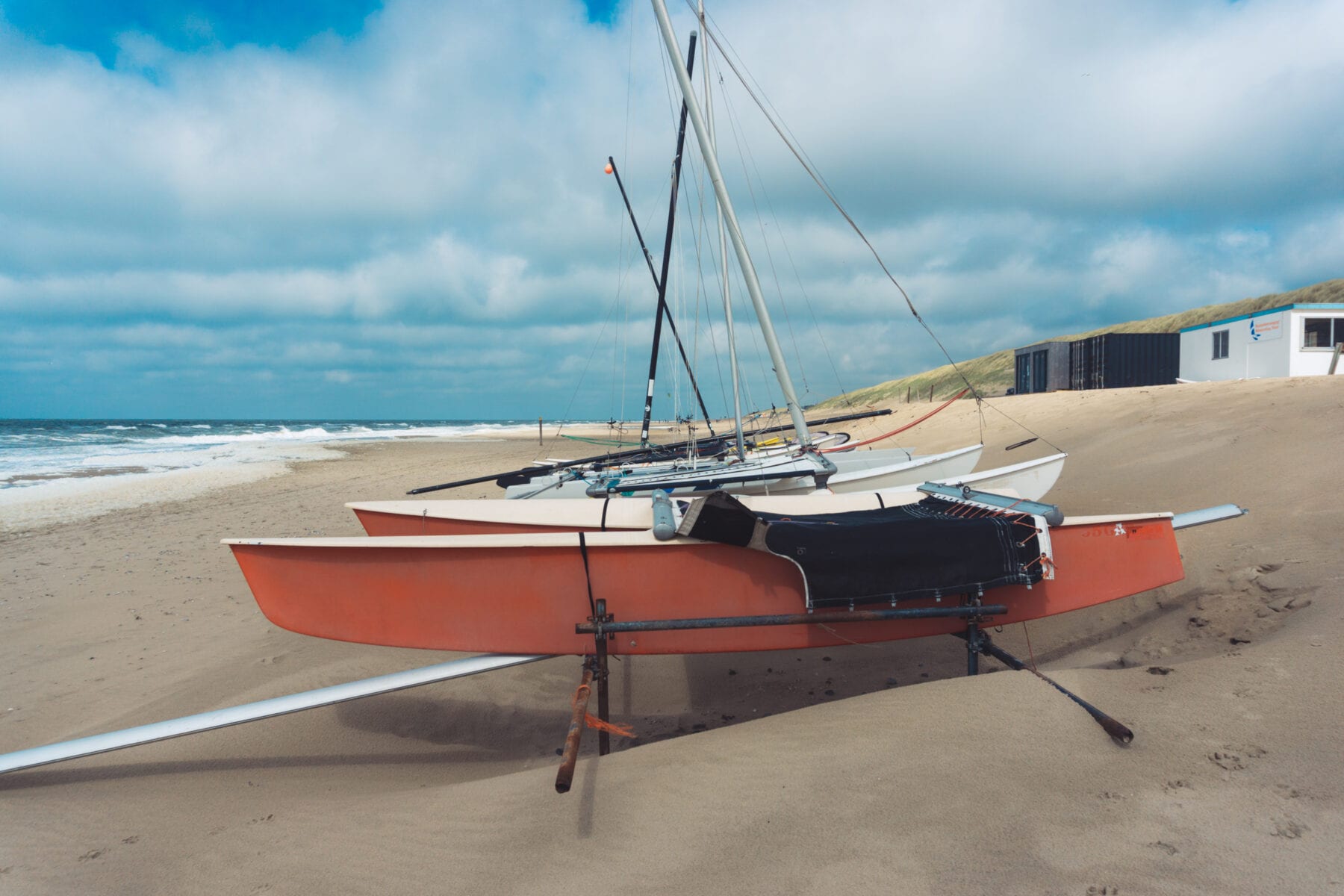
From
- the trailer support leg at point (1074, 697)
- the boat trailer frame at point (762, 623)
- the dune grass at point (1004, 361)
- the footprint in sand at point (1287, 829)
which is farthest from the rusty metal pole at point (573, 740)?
the dune grass at point (1004, 361)

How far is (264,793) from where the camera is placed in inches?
132

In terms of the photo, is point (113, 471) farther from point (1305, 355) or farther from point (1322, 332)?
point (1322, 332)

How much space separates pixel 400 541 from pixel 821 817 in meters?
2.53

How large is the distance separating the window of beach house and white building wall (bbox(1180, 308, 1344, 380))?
0.13 m

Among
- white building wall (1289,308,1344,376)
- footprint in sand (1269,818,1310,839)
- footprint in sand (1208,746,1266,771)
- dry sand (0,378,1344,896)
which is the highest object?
white building wall (1289,308,1344,376)

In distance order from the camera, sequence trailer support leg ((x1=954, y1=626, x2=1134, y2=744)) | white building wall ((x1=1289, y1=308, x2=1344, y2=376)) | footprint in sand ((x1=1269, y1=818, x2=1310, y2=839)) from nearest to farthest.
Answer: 1. footprint in sand ((x1=1269, y1=818, x2=1310, y2=839))
2. trailer support leg ((x1=954, y1=626, x2=1134, y2=744))
3. white building wall ((x1=1289, y1=308, x2=1344, y2=376))

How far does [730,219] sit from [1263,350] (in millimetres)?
17215

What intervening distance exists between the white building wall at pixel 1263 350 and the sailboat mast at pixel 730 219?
1459cm

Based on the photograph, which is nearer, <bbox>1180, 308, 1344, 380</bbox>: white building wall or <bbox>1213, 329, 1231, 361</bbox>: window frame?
<bbox>1180, 308, 1344, 380</bbox>: white building wall

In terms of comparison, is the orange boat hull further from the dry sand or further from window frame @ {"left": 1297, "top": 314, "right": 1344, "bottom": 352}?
window frame @ {"left": 1297, "top": 314, "right": 1344, "bottom": 352}

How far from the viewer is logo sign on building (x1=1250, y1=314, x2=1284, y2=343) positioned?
A: 1659 cm

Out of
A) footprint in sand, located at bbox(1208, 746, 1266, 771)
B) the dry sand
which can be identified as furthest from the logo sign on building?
footprint in sand, located at bbox(1208, 746, 1266, 771)

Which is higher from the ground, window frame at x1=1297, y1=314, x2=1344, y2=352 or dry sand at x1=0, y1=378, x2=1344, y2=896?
window frame at x1=1297, y1=314, x2=1344, y2=352

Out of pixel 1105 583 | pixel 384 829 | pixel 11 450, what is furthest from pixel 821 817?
pixel 11 450
